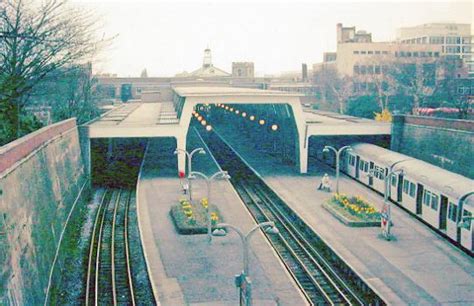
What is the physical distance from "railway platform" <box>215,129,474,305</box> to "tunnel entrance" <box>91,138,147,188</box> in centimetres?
1371

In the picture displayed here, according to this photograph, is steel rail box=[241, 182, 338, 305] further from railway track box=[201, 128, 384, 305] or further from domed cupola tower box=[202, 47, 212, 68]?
domed cupola tower box=[202, 47, 212, 68]

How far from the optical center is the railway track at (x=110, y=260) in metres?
19.6

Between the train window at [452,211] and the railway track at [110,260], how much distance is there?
12.7 m

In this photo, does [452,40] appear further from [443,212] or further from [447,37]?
[443,212]

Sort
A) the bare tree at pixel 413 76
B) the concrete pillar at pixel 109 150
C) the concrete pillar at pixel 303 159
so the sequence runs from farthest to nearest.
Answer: the bare tree at pixel 413 76
the concrete pillar at pixel 109 150
the concrete pillar at pixel 303 159

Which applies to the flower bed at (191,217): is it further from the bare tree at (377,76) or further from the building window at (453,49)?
the building window at (453,49)

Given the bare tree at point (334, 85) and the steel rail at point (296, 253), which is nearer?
the steel rail at point (296, 253)

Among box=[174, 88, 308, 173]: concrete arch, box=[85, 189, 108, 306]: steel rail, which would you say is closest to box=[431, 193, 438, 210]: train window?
box=[85, 189, 108, 306]: steel rail

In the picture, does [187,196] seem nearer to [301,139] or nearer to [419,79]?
[301,139]

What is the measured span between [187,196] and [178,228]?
7721 millimetres

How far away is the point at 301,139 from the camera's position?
41.3 metres

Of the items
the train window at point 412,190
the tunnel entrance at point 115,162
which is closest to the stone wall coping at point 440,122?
the train window at point 412,190

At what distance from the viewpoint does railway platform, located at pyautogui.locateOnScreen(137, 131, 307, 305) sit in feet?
61.1

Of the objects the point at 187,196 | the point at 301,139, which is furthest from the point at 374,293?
the point at 301,139
